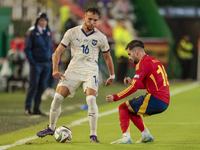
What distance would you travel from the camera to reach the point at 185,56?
82.6 ft

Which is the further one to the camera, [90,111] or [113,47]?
[113,47]

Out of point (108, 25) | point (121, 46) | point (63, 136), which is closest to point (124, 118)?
point (63, 136)

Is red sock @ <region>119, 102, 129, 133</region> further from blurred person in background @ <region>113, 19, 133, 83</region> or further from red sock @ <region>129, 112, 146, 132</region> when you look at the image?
blurred person in background @ <region>113, 19, 133, 83</region>

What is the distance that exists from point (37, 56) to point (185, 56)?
54.6 ft

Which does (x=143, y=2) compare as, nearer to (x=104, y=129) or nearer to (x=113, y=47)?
(x=113, y=47)

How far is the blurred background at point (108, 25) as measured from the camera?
648 inches

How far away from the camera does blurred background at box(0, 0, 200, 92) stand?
16.5 meters

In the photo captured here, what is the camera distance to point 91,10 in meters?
6.42

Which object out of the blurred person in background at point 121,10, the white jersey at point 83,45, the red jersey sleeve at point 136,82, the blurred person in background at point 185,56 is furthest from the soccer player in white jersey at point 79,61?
the blurred person in background at point 185,56

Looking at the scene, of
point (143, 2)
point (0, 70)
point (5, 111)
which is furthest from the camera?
point (143, 2)

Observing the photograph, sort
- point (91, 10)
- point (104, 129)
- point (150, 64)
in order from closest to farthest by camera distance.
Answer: point (150, 64) < point (91, 10) < point (104, 129)

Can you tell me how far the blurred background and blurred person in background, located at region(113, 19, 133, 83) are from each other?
0.63 ft

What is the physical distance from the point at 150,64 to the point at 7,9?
507 inches

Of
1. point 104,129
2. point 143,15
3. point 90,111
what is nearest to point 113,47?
point 143,15
